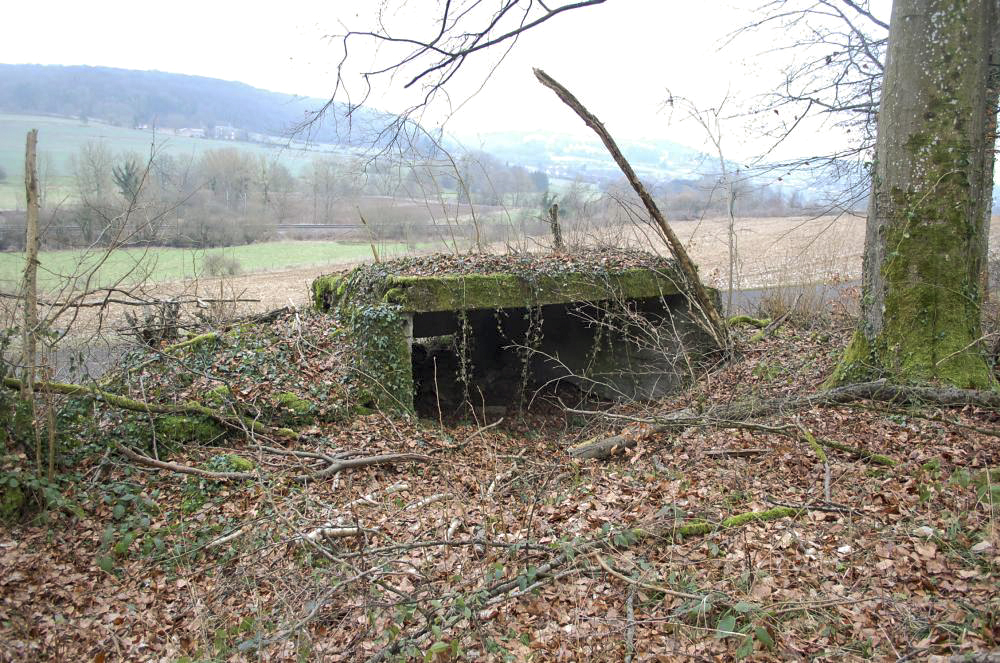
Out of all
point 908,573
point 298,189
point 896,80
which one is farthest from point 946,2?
point 298,189

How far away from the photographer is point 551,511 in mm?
4641

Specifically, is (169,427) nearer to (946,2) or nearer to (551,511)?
(551,511)

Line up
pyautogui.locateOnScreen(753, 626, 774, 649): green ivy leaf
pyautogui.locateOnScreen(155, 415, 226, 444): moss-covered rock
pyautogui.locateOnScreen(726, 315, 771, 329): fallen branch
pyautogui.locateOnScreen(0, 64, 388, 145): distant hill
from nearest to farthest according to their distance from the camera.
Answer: pyautogui.locateOnScreen(753, 626, 774, 649): green ivy leaf < pyautogui.locateOnScreen(155, 415, 226, 444): moss-covered rock < pyautogui.locateOnScreen(726, 315, 771, 329): fallen branch < pyautogui.locateOnScreen(0, 64, 388, 145): distant hill

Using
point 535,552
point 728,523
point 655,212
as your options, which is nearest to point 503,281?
point 655,212

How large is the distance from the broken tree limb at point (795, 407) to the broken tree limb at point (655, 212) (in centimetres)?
263

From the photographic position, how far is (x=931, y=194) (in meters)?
4.90

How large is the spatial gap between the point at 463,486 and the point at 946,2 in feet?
17.7

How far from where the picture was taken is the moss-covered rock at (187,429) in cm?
619

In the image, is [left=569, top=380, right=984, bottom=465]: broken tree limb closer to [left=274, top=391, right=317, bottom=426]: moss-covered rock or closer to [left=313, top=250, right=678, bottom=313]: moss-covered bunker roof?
[left=313, top=250, right=678, bottom=313]: moss-covered bunker roof

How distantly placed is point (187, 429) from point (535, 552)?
13.2 ft

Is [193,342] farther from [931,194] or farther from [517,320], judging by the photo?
[931,194]

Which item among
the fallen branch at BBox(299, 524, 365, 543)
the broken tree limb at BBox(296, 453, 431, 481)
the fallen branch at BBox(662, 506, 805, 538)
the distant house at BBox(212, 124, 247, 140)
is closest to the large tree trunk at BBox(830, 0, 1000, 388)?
the fallen branch at BBox(662, 506, 805, 538)

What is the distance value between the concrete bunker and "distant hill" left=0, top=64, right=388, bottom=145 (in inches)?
580

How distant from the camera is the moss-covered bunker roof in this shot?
784cm
